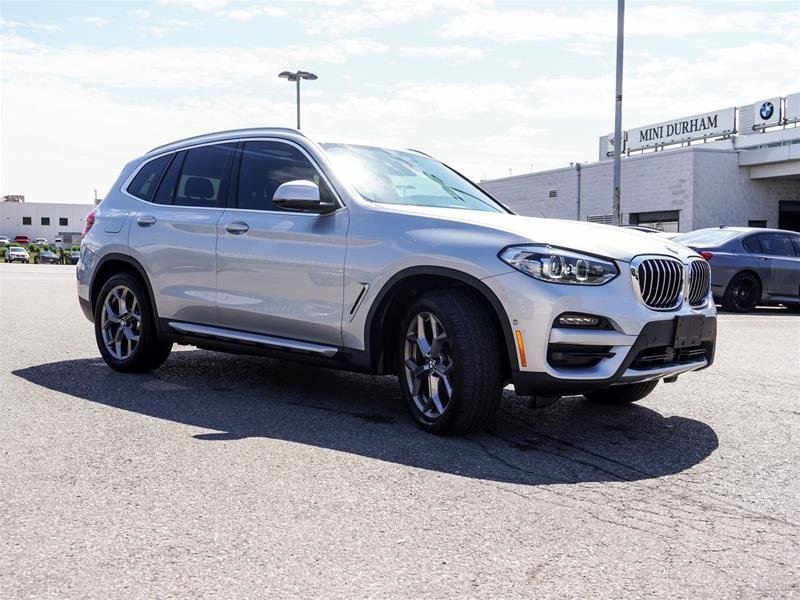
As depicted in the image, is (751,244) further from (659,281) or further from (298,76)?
(298,76)

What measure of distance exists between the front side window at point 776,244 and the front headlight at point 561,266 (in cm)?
1181

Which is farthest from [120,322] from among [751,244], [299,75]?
[299,75]

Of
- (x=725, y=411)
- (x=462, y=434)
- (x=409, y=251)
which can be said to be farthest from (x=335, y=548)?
(x=725, y=411)

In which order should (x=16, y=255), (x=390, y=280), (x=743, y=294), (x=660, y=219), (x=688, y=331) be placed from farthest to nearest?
(x=16, y=255) → (x=660, y=219) → (x=743, y=294) → (x=390, y=280) → (x=688, y=331)

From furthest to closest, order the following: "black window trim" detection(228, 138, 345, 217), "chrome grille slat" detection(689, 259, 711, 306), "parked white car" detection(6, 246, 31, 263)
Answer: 1. "parked white car" detection(6, 246, 31, 263)
2. "black window trim" detection(228, 138, 345, 217)
3. "chrome grille slat" detection(689, 259, 711, 306)

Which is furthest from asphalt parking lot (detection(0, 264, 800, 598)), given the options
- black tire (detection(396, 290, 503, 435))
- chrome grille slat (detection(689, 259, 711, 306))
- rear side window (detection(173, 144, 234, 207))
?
rear side window (detection(173, 144, 234, 207))

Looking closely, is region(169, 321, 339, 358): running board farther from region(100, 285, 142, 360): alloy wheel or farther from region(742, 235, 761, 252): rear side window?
region(742, 235, 761, 252): rear side window

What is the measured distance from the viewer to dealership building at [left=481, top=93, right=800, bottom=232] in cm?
3300

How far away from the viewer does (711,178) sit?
3325 cm

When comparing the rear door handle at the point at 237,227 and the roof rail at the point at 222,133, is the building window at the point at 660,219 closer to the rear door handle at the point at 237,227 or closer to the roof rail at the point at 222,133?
the roof rail at the point at 222,133

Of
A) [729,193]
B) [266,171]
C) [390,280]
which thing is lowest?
[390,280]

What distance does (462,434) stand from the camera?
16.9 ft

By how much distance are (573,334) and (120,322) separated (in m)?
4.13

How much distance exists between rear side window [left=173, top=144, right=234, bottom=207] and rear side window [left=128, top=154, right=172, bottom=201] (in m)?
0.32
